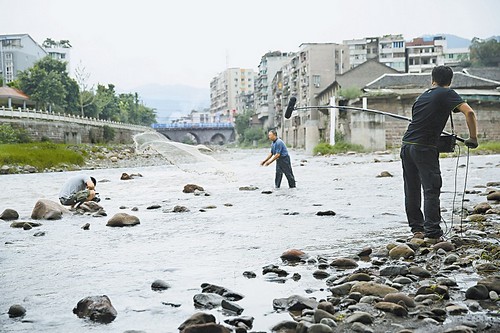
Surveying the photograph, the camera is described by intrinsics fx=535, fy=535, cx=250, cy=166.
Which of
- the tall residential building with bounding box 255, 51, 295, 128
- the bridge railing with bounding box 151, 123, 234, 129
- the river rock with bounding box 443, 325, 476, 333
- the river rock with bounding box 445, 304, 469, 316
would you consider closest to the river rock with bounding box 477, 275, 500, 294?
the river rock with bounding box 445, 304, 469, 316

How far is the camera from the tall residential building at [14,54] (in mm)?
85688

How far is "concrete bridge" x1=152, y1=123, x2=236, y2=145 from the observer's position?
124m

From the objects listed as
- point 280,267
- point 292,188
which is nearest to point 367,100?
point 292,188

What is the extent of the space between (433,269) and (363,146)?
127 feet

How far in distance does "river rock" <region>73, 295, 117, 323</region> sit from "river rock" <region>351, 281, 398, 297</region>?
A: 1.96 meters

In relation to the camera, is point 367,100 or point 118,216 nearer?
point 118,216

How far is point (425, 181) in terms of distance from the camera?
6559 mm

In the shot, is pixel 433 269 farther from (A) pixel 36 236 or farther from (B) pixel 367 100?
(B) pixel 367 100

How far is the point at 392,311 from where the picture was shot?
390cm

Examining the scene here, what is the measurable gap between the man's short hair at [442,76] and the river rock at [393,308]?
12.0ft

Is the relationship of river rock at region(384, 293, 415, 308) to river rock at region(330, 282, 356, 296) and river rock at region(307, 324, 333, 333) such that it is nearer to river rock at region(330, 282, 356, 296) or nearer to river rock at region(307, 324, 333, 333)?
river rock at region(330, 282, 356, 296)

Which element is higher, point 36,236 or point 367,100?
point 367,100

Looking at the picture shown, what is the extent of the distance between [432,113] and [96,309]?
4584 millimetres

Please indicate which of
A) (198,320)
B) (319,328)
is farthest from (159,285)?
(319,328)
